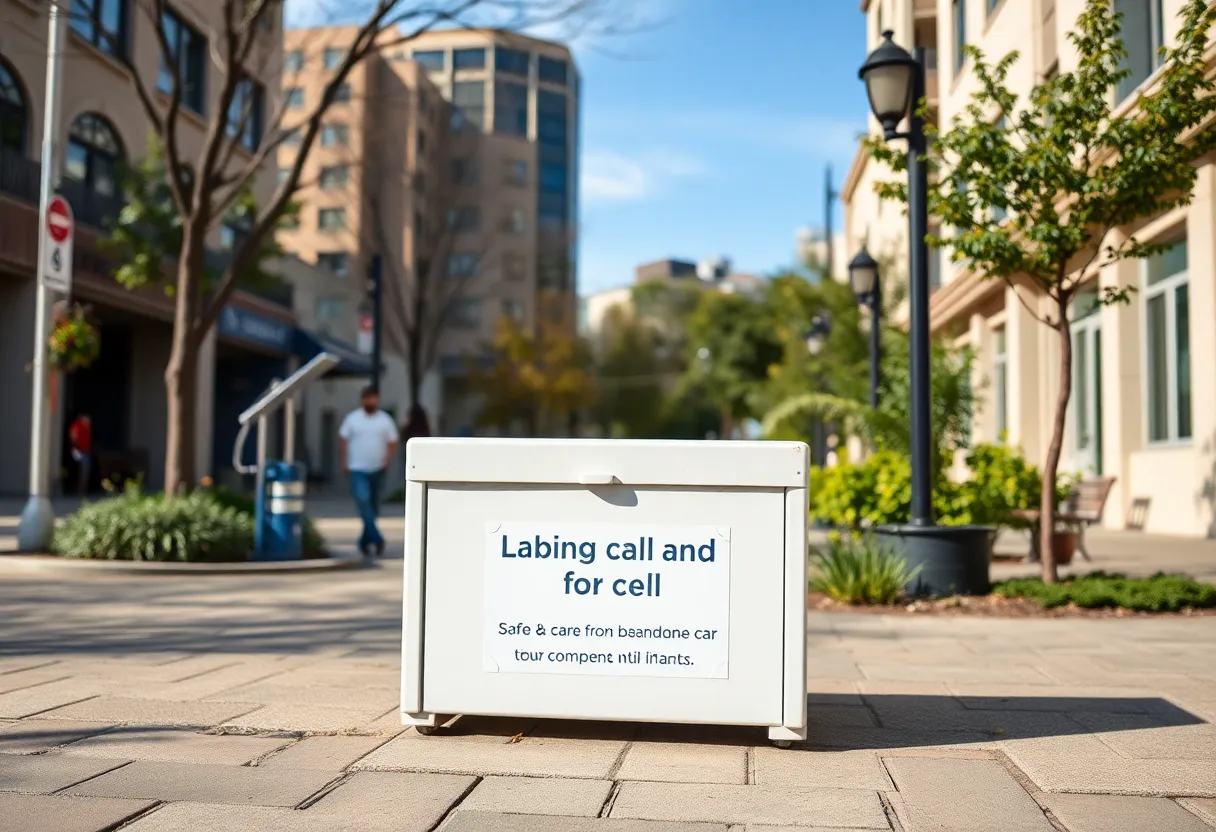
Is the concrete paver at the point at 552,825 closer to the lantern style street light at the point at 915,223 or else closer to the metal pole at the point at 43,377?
the lantern style street light at the point at 915,223

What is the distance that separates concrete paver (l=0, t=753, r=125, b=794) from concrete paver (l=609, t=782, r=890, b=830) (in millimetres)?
1707

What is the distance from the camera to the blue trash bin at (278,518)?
479 inches

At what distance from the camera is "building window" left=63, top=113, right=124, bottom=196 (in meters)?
24.7

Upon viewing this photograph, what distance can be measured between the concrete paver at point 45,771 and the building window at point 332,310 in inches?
1807

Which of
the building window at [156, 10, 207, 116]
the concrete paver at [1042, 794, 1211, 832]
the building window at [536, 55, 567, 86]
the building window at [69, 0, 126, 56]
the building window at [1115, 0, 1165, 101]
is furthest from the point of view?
the building window at [536, 55, 567, 86]

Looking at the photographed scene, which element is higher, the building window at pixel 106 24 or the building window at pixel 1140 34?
the building window at pixel 106 24

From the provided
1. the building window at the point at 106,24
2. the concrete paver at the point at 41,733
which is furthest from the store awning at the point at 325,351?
the concrete paver at the point at 41,733

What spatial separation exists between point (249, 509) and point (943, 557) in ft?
24.5

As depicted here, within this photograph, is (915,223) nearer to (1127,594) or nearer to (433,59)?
(1127,594)

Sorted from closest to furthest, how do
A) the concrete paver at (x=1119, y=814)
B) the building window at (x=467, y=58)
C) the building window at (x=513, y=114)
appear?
the concrete paver at (x=1119, y=814) < the building window at (x=513, y=114) < the building window at (x=467, y=58)

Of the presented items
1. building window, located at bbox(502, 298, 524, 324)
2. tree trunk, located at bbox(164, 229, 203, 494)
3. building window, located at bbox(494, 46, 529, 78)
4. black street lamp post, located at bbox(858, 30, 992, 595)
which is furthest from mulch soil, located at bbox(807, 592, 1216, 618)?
building window, located at bbox(494, 46, 529, 78)

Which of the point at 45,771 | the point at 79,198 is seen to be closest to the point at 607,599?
the point at 45,771

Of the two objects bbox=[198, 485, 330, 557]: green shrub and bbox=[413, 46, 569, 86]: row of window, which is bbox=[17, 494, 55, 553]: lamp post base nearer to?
bbox=[198, 485, 330, 557]: green shrub

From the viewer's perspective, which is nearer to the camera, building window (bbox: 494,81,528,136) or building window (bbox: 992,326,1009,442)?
building window (bbox: 992,326,1009,442)
